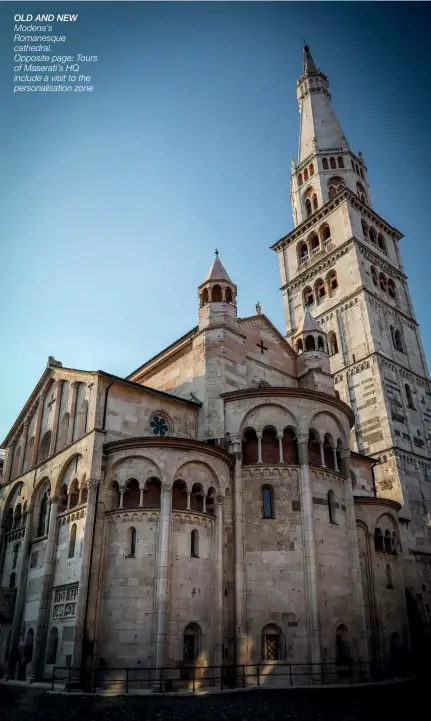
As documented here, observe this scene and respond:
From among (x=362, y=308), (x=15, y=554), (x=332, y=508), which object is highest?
(x=362, y=308)

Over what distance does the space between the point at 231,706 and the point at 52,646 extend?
868 centimetres

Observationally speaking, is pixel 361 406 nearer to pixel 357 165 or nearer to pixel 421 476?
pixel 421 476

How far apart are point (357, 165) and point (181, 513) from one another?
145 ft

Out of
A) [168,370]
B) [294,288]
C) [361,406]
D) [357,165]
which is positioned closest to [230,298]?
[168,370]

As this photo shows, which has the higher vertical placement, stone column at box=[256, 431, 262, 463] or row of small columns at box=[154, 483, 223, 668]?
stone column at box=[256, 431, 262, 463]

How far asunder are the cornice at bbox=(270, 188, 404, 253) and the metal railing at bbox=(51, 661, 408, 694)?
37805mm

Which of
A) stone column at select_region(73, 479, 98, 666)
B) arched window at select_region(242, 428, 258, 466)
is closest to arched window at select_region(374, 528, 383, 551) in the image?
arched window at select_region(242, 428, 258, 466)

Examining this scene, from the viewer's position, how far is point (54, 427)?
27719 millimetres

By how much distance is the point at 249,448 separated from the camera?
25.5m

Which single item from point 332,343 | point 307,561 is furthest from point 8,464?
point 332,343

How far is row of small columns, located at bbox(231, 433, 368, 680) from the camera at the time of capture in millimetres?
21641

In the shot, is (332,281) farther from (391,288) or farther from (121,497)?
(121,497)

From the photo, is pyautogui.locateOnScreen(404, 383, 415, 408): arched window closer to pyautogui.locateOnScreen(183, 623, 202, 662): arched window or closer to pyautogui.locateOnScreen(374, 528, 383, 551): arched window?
pyautogui.locateOnScreen(374, 528, 383, 551): arched window

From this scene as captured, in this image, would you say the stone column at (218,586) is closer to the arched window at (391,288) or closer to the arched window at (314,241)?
the arched window at (391,288)
